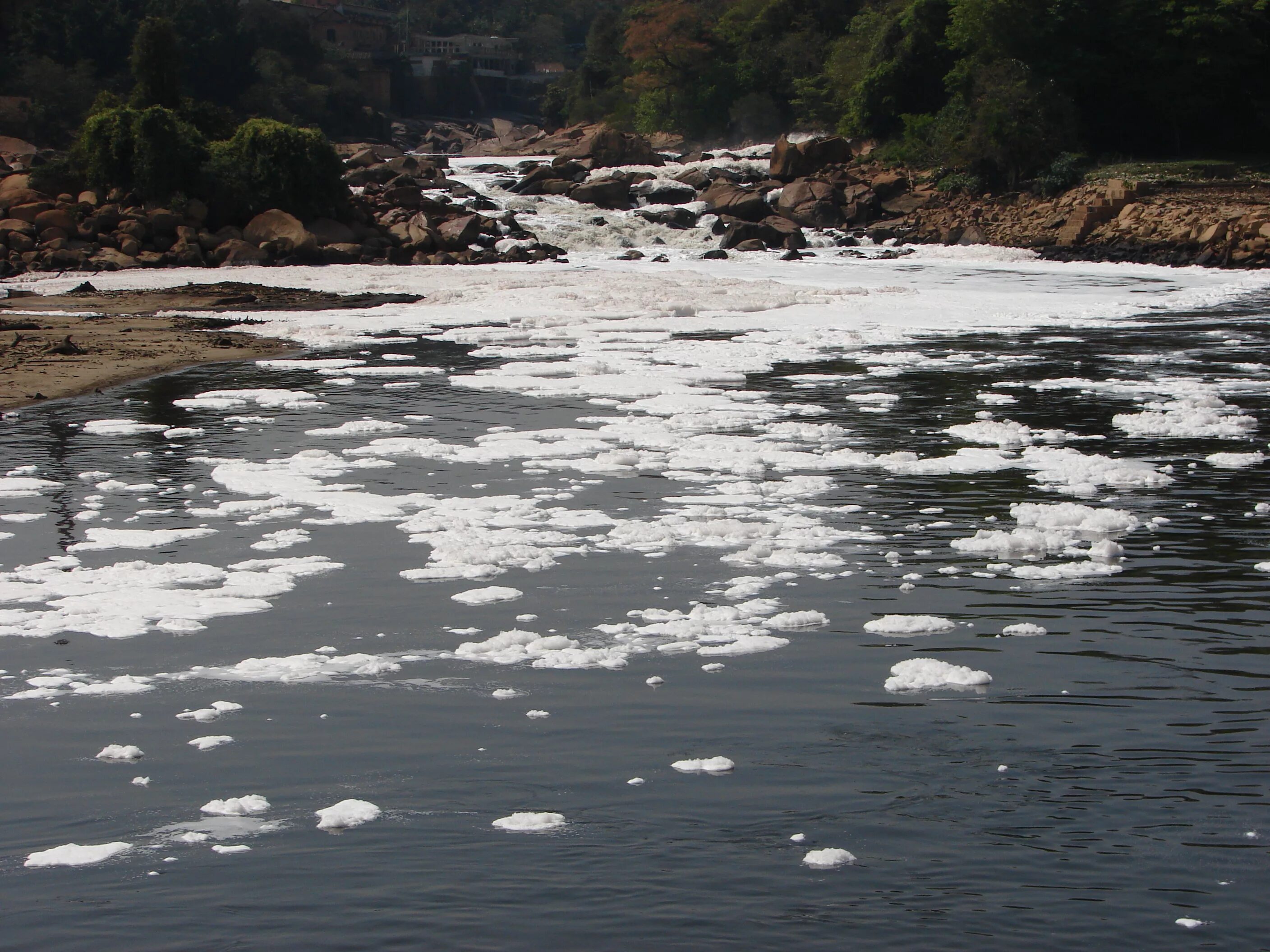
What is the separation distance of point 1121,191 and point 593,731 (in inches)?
1720

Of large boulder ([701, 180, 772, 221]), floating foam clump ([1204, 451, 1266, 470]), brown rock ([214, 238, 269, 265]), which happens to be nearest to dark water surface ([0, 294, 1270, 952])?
floating foam clump ([1204, 451, 1266, 470])

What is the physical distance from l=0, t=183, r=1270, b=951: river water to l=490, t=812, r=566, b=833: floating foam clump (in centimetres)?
8

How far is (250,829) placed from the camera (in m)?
5.14

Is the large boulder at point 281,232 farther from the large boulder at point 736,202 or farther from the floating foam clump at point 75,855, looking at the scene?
the floating foam clump at point 75,855

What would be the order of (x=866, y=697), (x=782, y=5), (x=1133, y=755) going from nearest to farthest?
(x=1133, y=755) < (x=866, y=697) < (x=782, y=5)

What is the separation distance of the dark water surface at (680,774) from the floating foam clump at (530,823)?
50mm

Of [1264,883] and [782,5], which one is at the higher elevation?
[782,5]

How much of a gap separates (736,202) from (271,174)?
17775mm

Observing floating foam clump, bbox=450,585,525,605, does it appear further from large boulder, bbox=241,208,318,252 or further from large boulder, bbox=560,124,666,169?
large boulder, bbox=560,124,666,169

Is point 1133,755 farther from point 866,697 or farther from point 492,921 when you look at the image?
point 492,921

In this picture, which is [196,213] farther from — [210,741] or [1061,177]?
Answer: [210,741]

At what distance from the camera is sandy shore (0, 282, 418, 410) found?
17.9 meters

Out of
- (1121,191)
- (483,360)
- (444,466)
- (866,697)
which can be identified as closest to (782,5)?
(1121,191)

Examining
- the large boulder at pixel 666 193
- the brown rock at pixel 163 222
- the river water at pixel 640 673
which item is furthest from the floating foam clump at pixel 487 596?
the large boulder at pixel 666 193
